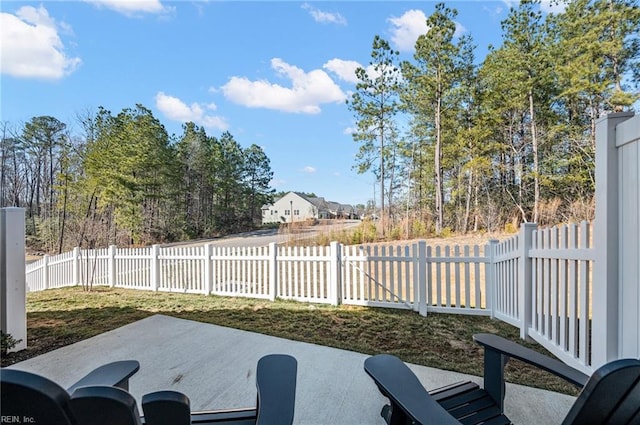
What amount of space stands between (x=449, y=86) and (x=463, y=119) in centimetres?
195

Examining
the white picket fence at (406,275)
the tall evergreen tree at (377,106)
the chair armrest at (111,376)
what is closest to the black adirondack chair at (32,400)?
the chair armrest at (111,376)

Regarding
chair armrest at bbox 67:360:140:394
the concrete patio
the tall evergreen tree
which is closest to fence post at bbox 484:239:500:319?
the concrete patio

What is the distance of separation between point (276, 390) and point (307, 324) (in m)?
2.97

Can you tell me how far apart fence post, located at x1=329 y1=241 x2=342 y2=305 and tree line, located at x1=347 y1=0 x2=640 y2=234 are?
7.92 metres

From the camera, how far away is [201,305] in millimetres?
5195

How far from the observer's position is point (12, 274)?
303 centimetres

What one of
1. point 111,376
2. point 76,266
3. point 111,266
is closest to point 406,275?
point 111,376

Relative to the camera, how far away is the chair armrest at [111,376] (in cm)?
125

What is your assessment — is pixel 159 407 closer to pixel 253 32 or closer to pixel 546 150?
pixel 253 32

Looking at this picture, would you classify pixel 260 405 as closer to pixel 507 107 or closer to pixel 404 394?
pixel 404 394

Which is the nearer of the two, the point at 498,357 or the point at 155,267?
the point at 498,357

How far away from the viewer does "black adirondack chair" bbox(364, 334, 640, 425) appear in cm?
99

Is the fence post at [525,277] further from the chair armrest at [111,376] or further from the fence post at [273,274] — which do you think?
the fence post at [273,274]

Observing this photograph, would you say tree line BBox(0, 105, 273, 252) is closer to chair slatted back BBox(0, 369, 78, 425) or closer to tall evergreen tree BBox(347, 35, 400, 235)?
chair slatted back BBox(0, 369, 78, 425)
